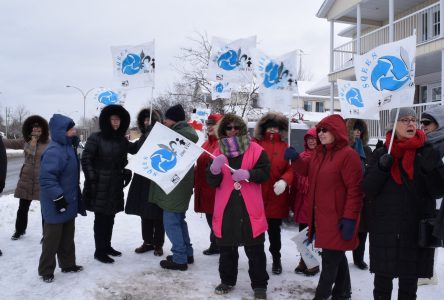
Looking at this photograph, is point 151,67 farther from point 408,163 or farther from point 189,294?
point 408,163

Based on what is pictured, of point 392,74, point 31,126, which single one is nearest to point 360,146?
point 392,74

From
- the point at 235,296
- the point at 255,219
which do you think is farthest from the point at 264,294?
the point at 255,219

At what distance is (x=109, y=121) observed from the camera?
5281mm

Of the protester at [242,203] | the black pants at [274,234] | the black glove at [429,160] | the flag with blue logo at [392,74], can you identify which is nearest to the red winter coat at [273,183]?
the black pants at [274,234]

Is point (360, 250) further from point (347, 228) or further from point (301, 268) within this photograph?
point (347, 228)

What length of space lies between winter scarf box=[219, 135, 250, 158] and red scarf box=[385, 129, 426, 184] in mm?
1463

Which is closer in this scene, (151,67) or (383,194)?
(383,194)

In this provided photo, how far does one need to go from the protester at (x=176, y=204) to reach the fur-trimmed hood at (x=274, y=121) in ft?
2.59

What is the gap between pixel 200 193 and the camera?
5.60 metres

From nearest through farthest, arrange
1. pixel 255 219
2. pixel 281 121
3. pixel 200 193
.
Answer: pixel 255 219, pixel 281 121, pixel 200 193

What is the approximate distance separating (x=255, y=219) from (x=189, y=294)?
106 centimetres

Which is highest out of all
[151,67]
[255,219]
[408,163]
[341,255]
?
[151,67]

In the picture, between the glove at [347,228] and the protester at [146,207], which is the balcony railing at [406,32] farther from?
the glove at [347,228]

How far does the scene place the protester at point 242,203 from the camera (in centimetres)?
414
